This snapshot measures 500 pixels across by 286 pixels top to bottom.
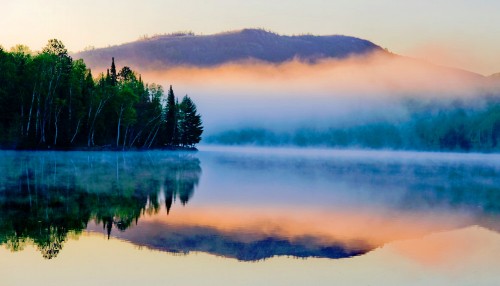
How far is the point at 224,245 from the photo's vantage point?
18656mm

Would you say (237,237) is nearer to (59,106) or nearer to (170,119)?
(59,106)

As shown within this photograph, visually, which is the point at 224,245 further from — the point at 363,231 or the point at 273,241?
the point at 363,231

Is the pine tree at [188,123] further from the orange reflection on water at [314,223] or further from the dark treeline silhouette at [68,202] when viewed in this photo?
the orange reflection on water at [314,223]

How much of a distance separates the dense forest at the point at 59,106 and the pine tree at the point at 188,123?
16.4 metres

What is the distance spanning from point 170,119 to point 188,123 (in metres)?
10.9

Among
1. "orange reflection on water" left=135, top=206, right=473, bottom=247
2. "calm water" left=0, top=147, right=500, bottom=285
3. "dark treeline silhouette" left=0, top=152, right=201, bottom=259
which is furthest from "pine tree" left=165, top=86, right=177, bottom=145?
"orange reflection on water" left=135, top=206, right=473, bottom=247

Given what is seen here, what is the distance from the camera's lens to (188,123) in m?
135

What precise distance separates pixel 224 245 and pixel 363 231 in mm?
6327

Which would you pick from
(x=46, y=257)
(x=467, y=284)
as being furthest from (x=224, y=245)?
(x=467, y=284)

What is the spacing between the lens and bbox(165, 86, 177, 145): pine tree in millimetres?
123875

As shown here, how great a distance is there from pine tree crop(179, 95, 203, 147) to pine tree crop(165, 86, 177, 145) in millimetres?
4361

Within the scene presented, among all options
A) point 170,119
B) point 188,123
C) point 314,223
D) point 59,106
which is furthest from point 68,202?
point 188,123

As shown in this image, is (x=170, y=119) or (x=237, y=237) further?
(x=170, y=119)

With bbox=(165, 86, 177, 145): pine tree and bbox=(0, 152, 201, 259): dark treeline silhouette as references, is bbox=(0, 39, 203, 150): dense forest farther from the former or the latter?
bbox=(0, 152, 201, 259): dark treeline silhouette
